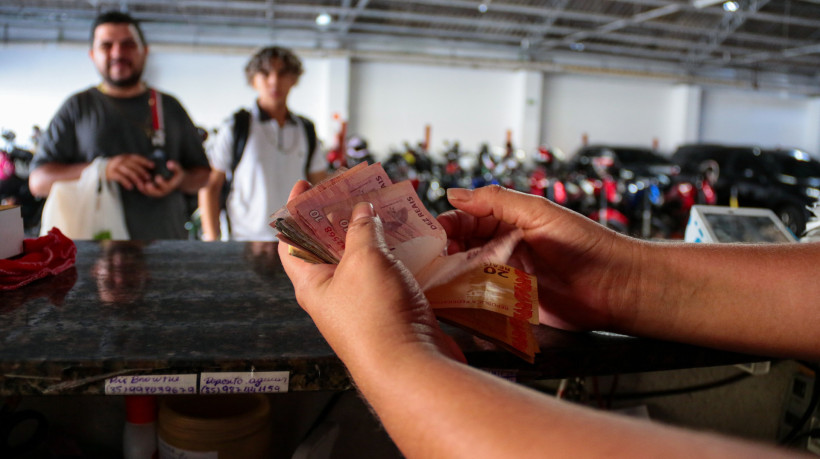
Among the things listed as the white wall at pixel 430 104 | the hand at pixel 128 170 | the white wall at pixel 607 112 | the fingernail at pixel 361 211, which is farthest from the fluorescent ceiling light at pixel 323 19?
the fingernail at pixel 361 211

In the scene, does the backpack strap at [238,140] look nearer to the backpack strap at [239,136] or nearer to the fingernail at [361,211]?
the backpack strap at [239,136]

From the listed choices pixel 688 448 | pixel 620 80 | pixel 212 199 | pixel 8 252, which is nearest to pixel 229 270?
pixel 8 252

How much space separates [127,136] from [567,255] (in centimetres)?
199

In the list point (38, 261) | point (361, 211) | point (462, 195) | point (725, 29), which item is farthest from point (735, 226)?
point (725, 29)

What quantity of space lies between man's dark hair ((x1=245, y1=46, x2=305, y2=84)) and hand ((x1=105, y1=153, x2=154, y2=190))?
85cm

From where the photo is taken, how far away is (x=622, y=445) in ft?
1.19

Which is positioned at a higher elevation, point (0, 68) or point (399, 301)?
point (0, 68)

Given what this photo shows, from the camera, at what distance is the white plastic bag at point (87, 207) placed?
1812mm

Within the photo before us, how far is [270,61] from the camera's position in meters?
2.60

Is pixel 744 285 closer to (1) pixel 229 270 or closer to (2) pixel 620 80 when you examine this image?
(1) pixel 229 270

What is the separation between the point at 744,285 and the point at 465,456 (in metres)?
0.59

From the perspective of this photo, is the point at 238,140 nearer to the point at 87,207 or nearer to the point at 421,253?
the point at 87,207

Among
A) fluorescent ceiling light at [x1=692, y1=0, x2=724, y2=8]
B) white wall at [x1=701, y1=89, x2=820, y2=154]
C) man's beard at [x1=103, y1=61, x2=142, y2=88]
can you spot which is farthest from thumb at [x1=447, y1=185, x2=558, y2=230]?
white wall at [x1=701, y1=89, x2=820, y2=154]

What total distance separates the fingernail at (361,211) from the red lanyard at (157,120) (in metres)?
1.88
